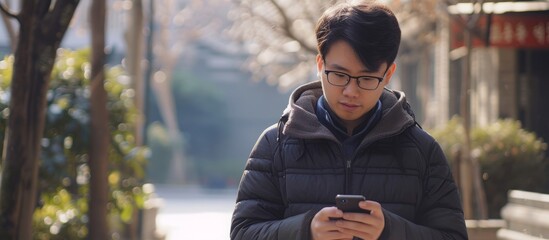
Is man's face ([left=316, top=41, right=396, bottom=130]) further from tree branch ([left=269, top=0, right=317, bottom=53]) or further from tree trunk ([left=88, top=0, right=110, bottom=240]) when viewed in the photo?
tree branch ([left=269, top=0, right=317, bottom=53])

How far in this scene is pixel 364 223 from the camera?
3.51 metres

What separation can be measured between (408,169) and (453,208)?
18 centimetres

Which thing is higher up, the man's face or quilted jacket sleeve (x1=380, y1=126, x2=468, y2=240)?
the man's face

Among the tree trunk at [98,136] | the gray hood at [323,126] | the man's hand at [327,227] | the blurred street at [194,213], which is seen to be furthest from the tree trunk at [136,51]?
the man's hand at [327,227]

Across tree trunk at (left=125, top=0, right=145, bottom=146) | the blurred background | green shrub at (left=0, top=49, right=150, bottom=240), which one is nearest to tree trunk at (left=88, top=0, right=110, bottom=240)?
the blurred background

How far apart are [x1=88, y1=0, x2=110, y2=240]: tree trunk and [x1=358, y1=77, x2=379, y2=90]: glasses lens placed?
8.70 meters

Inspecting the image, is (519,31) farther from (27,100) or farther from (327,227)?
(327,227)

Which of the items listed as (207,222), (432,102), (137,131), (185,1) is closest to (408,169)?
(137,131)

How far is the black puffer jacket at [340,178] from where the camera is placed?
372cm

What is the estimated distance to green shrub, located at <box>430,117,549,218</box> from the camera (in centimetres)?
1652

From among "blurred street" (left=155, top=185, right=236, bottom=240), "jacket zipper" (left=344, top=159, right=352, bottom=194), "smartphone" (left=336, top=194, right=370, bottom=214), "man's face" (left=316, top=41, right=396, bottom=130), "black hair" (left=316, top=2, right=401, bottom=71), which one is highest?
"black hair" (left=316, top=2, right=401, bottom=71)

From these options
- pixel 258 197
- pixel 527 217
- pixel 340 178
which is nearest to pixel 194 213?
pixel 527 217

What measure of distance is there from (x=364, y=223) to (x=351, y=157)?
0.28 metres

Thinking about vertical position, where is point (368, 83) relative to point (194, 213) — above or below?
above
